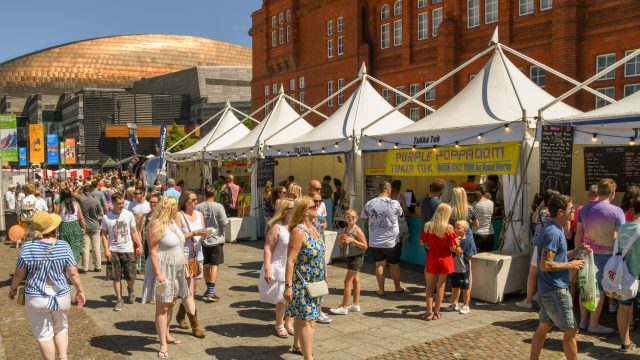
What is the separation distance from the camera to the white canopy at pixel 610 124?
25.8ft

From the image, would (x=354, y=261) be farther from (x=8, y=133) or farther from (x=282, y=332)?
(x=8, y=133)

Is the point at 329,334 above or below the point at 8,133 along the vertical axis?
below

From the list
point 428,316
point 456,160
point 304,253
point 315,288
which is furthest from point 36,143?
point 315,288

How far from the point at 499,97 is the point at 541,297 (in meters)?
6.49

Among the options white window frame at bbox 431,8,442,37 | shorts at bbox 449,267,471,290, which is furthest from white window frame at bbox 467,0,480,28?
shorts at bbox 449,267,471,290

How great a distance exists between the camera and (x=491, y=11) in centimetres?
2841

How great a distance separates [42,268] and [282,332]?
9.51 feet

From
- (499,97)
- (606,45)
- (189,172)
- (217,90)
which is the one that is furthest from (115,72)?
(499,97)

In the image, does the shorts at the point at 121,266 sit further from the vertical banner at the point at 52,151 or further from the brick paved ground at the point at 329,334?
Answer: the vertical banner at the point at 52,151

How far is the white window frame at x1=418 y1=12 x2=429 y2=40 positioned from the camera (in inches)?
1271

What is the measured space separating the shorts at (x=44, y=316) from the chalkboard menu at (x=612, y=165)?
8.96m

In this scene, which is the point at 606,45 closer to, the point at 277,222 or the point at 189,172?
the point at 189,172

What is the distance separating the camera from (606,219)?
672 centimetres

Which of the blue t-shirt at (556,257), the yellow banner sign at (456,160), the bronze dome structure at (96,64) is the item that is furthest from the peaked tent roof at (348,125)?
the bronze dome structure at (96,64)
